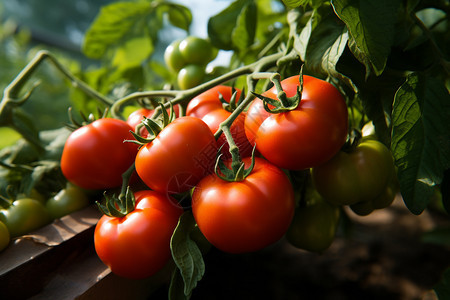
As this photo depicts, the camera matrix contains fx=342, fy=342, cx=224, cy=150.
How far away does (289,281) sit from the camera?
0.82 m

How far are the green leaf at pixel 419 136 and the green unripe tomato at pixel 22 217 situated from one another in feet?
1.59

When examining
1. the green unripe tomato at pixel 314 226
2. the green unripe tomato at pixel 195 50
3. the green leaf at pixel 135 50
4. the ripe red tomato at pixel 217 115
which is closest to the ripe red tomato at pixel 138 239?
the ripe red tomato at pixel 217 115

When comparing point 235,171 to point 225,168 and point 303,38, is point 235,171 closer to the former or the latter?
point 225,168

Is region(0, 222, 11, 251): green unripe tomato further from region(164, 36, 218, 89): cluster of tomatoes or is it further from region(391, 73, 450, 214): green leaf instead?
region(391, 73, 450, 214): green leaf

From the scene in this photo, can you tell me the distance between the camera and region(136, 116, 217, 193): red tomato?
14.1 inches

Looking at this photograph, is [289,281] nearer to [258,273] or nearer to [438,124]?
[258,273]

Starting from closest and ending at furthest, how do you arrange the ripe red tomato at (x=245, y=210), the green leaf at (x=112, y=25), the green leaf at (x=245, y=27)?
the ripe red tomato at (x=245, y=210) < the green leaf at (x=245, y=27) < the green leaf at (x=112, y=25)

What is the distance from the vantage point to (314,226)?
1.66 feet

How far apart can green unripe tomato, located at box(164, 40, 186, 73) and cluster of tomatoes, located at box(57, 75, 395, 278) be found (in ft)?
0.74

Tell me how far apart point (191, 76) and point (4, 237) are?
0.37 m

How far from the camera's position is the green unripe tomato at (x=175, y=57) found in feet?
2.10

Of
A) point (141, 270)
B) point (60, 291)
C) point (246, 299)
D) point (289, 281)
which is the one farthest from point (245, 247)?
point (289, 281)

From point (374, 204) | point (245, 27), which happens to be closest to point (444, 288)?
point (374, 204)

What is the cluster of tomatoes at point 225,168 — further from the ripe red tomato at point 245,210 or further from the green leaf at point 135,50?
the green leaf at point 135,50
